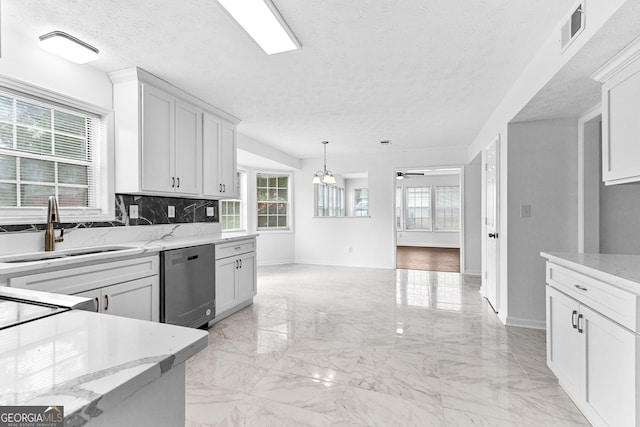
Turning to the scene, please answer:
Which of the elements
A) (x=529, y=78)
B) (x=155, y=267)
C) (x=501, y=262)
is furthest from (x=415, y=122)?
(x=155, y=267)

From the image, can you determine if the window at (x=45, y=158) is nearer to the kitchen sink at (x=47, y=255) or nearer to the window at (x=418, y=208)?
the kitchen sink at (x=47, y=255)

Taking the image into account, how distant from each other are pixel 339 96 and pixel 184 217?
2.26 metres

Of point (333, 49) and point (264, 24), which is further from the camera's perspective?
point (333, 49)

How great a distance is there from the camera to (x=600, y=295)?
1.62 m

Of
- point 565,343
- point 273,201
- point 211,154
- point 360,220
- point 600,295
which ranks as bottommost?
point 565,343

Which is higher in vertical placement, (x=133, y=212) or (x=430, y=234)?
(x=133, y=212)

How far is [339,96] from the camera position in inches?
134

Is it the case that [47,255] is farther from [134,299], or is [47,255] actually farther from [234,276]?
[234,276]

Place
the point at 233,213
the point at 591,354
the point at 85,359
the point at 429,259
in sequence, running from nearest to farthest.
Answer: the point at 85,359
the point at 591,354
the point at 233,213
the point at 429,259

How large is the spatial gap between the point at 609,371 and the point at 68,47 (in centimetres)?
387

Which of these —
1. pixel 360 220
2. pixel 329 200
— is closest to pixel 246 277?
pixel 360 220

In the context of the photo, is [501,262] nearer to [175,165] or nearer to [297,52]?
[297,52]

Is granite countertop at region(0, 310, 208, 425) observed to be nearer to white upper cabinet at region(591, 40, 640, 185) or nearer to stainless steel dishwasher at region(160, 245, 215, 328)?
stainless steel dishwasher at region(160, 245, 215, 328)

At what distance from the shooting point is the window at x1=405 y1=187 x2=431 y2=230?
33.2 feet
